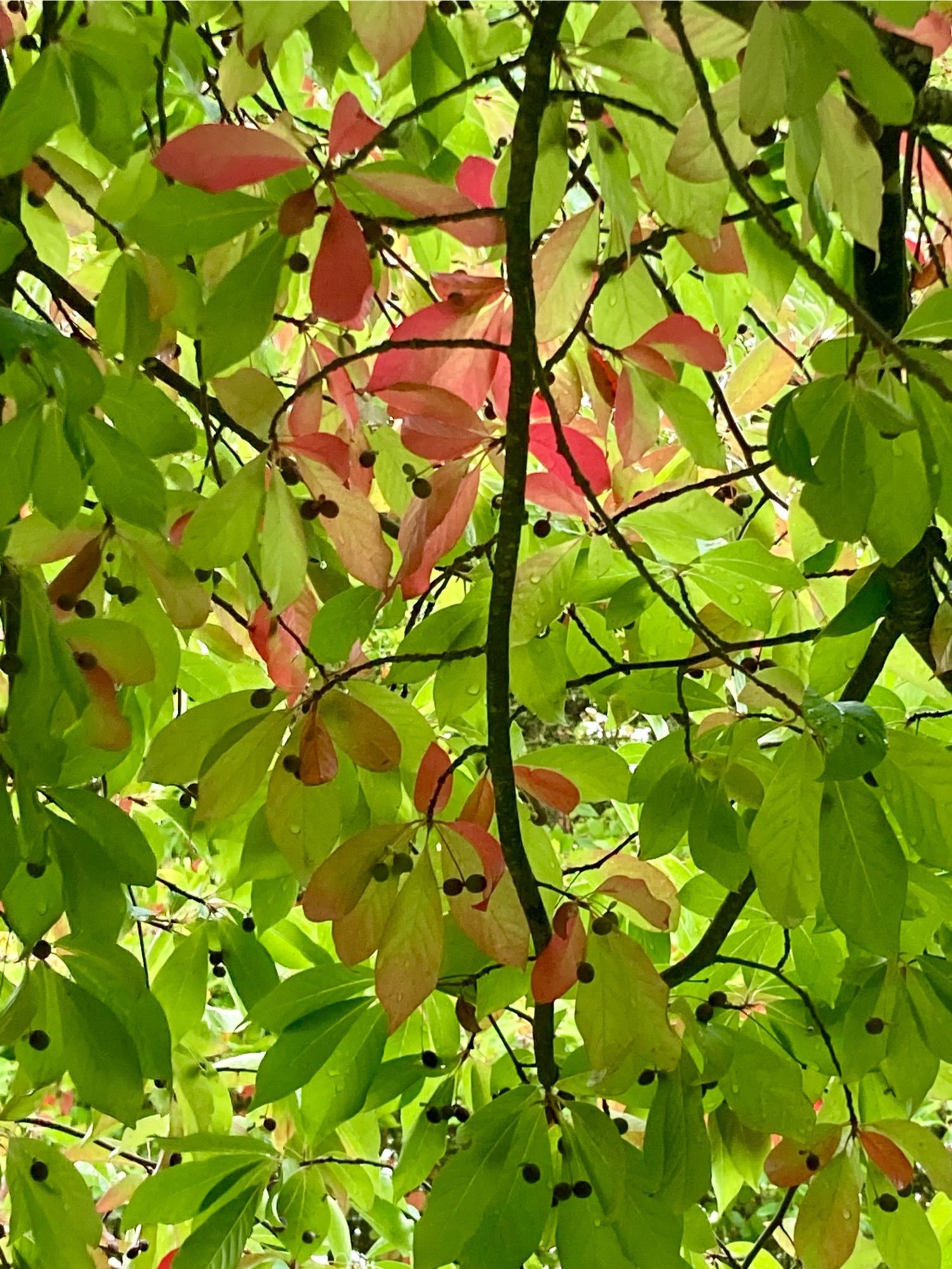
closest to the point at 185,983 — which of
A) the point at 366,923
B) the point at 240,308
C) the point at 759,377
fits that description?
the point at 366,923

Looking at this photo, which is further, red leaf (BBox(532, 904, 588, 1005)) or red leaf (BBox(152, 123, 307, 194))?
red leaf (BBox(532, 904, 588, 1005))

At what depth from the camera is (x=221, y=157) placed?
1.46 ft

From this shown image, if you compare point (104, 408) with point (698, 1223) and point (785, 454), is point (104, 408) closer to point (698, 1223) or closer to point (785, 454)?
point (785, 454)

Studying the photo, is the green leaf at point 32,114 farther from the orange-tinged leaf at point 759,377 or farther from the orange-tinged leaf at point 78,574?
the orange-tinged leaf at point 759,377

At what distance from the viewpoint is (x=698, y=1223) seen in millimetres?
736

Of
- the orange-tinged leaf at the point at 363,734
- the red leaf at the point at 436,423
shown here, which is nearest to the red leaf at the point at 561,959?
the orange-tinged leaf at the point at 363,734

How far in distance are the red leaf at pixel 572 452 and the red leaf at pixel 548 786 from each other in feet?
0.57

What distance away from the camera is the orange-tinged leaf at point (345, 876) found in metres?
0.57

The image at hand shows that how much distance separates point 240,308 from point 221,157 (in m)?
0.07

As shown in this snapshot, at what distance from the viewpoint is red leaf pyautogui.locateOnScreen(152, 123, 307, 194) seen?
439mm

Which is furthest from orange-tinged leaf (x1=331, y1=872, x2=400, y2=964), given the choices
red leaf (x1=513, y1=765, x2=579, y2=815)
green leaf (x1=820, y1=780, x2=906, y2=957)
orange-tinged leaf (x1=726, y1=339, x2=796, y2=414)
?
orange-tinged leaf (x1=726, y1=339, x2=796, y2=414)

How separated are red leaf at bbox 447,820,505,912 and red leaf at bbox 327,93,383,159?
0.33 metres

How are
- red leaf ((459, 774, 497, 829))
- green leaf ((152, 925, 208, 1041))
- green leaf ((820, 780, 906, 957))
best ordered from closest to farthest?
Result: 1. green leaf ((820, 780, 906, 957))
2. red leaf ((459, 774, 497, 829))
3. green leaf ((152, 925, 208, 1041))

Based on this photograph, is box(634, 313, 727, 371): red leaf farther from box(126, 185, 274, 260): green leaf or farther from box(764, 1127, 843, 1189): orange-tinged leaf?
box(764, 1127, 843, 1189): orange-tinged leaf
